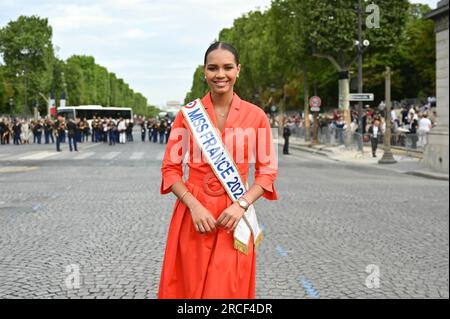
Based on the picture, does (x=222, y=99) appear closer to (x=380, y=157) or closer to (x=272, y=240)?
(x=272, y=240)

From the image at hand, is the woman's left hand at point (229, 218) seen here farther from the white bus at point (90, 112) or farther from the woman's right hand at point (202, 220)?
the white bus at point (90, 112)

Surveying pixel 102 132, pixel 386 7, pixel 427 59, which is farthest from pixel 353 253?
pixel 427 59

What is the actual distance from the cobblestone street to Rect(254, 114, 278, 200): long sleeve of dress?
2.57 meters

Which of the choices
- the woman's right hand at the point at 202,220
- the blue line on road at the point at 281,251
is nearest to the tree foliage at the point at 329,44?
the blue line on road at the point at 281,251

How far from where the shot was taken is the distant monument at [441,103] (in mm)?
19953

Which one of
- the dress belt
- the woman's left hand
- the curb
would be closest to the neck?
the dress belt

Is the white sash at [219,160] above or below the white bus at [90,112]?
below

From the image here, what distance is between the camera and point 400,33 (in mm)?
Result: 33969

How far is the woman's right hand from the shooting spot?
2.71m

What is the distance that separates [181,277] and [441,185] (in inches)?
544

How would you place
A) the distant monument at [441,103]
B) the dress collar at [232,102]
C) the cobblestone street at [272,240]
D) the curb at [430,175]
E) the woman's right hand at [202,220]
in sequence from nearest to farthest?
the woman's right hand at [202,220]
the dress collar at [232,102]
the cobblestone street at [272,240]
the curb at [430,175]
the distant monument at [441,103]

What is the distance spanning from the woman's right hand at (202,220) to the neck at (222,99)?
0.47 m

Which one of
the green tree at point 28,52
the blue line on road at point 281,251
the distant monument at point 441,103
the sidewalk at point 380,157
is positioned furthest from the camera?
the green tree at point 28,52

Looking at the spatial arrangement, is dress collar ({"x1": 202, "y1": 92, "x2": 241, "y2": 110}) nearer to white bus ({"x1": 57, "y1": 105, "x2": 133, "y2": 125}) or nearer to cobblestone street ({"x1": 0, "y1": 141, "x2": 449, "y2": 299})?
cobblestone street ({"x1": 0, "y1": 141, "x2": 449, "y2": 299})
